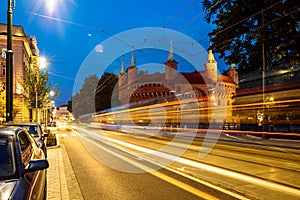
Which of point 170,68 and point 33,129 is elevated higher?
point 170,68

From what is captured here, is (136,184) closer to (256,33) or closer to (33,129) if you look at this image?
(33,129)

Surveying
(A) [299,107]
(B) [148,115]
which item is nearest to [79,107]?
(B) [148,115]

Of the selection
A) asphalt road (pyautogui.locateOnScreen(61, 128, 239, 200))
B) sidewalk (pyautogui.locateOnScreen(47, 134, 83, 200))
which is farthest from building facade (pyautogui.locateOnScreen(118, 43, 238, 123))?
asphalt road (pyautogui.locateOnScreen(61, 128, 239, 200))

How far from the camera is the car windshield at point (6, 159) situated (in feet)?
11.6

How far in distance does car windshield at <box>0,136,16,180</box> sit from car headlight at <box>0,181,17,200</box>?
0.20m

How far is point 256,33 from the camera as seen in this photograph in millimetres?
30734

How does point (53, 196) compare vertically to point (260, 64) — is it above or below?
below

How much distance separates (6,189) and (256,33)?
31.1 m

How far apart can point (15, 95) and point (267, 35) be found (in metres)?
35.9

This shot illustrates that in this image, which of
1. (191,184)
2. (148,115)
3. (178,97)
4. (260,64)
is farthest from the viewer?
(148,115)

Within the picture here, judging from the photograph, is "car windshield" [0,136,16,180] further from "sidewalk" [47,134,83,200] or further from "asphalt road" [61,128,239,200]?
"asphalt road" [61,128,239,200]

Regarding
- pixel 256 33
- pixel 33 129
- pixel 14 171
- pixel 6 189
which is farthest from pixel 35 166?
pixel 256 33

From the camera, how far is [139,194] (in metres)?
6.62

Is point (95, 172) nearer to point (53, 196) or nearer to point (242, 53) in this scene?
point (53, 196)
